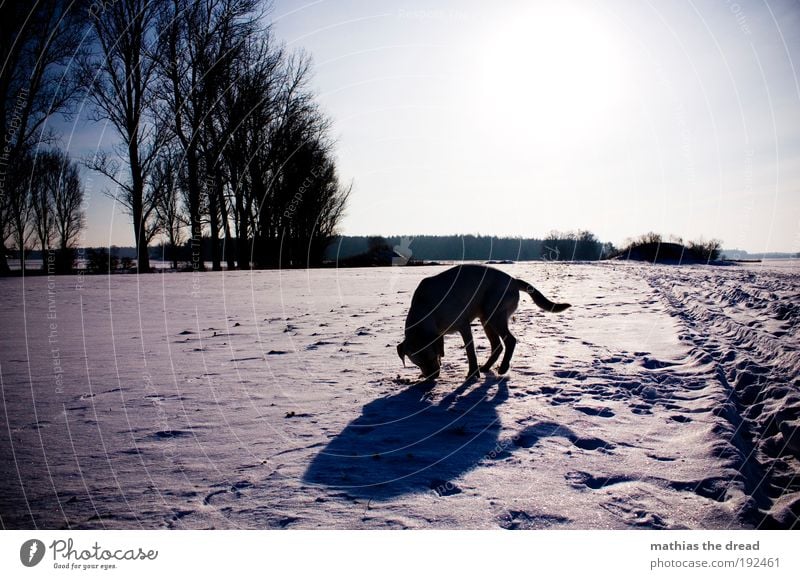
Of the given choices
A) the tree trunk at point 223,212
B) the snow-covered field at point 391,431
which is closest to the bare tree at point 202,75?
the tree trunk at point 223,212

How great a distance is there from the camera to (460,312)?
662 cm

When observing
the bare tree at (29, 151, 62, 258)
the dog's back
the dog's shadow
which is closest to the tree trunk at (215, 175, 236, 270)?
the bare tree at (29, 151, 62, 258)

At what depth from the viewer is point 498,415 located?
15.4 ft

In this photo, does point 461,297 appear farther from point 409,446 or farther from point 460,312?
point 409,446

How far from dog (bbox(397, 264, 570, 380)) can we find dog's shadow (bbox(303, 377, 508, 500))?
0.75m

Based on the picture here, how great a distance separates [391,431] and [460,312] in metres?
2.76

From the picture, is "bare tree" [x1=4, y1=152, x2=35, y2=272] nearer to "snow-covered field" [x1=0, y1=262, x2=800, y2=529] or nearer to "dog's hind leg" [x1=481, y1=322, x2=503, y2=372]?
"snow-covered field" [x1=0, y1=262, x2=800, y2=529]

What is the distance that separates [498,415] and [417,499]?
1.94m

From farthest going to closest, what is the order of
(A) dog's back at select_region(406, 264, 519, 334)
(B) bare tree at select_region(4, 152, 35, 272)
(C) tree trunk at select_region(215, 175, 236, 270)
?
1. (C) tree trunk at select_region(215, 175, 236, 270)
2. (B) bare tree at select_region(4, 152, 35, 272)
3. (A) dog's back at select_region(406, 264, 519, 334)

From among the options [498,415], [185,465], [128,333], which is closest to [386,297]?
[128,333]

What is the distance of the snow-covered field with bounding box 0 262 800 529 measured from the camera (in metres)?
2.87

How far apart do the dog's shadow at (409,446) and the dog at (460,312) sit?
75 centimetres

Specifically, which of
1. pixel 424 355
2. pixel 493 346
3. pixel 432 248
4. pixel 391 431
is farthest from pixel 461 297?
pixel 432 248
